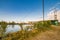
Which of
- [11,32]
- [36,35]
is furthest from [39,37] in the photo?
[11,32]

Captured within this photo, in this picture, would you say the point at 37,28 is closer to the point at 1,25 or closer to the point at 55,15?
the point at 55,15

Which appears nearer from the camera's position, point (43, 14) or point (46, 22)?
Answer: point (43, 14)

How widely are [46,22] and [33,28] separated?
0.65 meters

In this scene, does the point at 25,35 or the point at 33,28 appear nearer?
the point at 25,35

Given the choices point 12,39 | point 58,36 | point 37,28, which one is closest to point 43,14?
point 37,28

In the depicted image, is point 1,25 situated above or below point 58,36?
above

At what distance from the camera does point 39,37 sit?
429 cm

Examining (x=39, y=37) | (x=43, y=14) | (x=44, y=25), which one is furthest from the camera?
(x=44, y=25)

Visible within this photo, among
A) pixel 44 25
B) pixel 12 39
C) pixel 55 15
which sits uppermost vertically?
pixel 55 15

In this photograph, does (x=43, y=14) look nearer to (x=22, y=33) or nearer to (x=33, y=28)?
(x=33, y=28)

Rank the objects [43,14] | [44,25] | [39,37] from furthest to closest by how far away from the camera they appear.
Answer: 1. [44,25]
2. [43,14]
3. [39,37]

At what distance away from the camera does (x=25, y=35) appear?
4.56 meters

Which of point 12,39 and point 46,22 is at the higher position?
point 46,22

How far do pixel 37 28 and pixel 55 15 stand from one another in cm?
87
